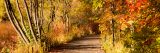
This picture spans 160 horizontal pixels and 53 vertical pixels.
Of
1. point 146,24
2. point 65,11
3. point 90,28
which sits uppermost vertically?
point 146,24

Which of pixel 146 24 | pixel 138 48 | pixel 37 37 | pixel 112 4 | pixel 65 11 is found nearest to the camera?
pixel 146 24

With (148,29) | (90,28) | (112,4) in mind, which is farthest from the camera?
(90,28)

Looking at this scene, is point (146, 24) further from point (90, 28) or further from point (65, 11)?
point (90, 28)

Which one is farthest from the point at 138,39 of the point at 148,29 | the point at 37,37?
the point at 37,37

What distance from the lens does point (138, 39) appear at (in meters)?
16.1

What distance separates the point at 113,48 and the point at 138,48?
3.41 m

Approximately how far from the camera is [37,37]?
71.7ft

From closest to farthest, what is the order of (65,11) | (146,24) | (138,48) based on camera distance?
(146,24) < (138,48) < (65,11)

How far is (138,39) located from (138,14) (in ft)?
8.61

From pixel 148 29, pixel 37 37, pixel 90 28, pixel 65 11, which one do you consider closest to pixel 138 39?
pixel 148 29

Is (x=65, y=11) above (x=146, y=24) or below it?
below

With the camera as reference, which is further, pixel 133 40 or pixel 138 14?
pixel 133 40

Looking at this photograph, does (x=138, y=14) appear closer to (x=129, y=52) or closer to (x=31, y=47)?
(x=129, y=52)

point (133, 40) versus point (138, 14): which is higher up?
point (138, 14)
